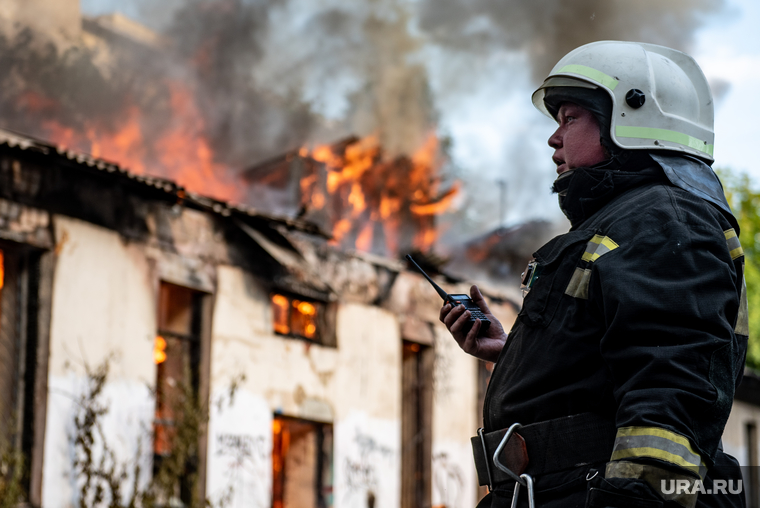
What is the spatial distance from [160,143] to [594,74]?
46.1ft

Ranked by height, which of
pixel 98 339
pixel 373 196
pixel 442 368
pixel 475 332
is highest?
pixel 373 196

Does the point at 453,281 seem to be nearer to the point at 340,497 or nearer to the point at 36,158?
the point at 340,497

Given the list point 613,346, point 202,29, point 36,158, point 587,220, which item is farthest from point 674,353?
point 202,29

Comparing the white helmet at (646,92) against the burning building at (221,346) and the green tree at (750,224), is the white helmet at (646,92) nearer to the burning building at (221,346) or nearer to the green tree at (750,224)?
the burning building at (221,346)

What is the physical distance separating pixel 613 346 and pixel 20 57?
1428cm

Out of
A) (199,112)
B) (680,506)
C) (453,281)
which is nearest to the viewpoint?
(680,506)

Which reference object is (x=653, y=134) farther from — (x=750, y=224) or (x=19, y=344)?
(x=750, y=224)

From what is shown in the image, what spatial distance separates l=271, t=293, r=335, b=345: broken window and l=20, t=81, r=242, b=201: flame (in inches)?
120

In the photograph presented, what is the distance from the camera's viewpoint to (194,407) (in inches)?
435

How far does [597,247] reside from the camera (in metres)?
2.63

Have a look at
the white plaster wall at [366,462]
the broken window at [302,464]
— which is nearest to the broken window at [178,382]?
the broken window at [302,464]

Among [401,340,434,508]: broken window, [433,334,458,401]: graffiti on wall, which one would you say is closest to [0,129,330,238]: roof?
[401,340,434,508]: broken window

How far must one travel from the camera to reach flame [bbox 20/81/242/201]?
49.2ft

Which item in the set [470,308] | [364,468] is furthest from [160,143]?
[470,308]
